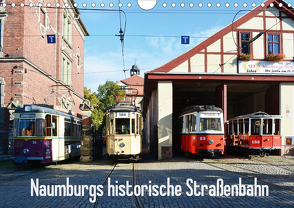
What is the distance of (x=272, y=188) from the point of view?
825 cm

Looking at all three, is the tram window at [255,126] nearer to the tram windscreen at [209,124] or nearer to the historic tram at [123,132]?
the tram windscreen at [209,124]

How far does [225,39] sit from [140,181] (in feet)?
40.7

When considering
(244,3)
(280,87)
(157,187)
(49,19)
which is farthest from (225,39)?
(49,19)

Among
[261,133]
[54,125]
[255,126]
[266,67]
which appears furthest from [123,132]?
[266,67]

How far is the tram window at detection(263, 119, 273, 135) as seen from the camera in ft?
Answer: 58.9

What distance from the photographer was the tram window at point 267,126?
18.0m

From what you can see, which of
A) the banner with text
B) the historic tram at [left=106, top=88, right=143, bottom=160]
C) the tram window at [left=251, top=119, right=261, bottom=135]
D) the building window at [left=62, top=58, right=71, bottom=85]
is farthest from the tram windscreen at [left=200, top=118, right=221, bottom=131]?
the building window at [left=62, top=58, right=71, bottom=85]

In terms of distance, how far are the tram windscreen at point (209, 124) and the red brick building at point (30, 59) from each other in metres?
9.34

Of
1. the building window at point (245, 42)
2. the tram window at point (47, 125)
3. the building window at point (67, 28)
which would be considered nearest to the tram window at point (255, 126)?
the building window at point (245, 42)

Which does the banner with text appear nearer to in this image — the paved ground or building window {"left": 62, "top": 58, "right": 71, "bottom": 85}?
the paved ground

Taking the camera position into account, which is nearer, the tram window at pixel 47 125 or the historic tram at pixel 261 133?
the tram window at pixel 47 125

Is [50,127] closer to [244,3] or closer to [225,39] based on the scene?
[244,3]

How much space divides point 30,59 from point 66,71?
10212 mm

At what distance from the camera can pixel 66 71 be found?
30.5 metres
